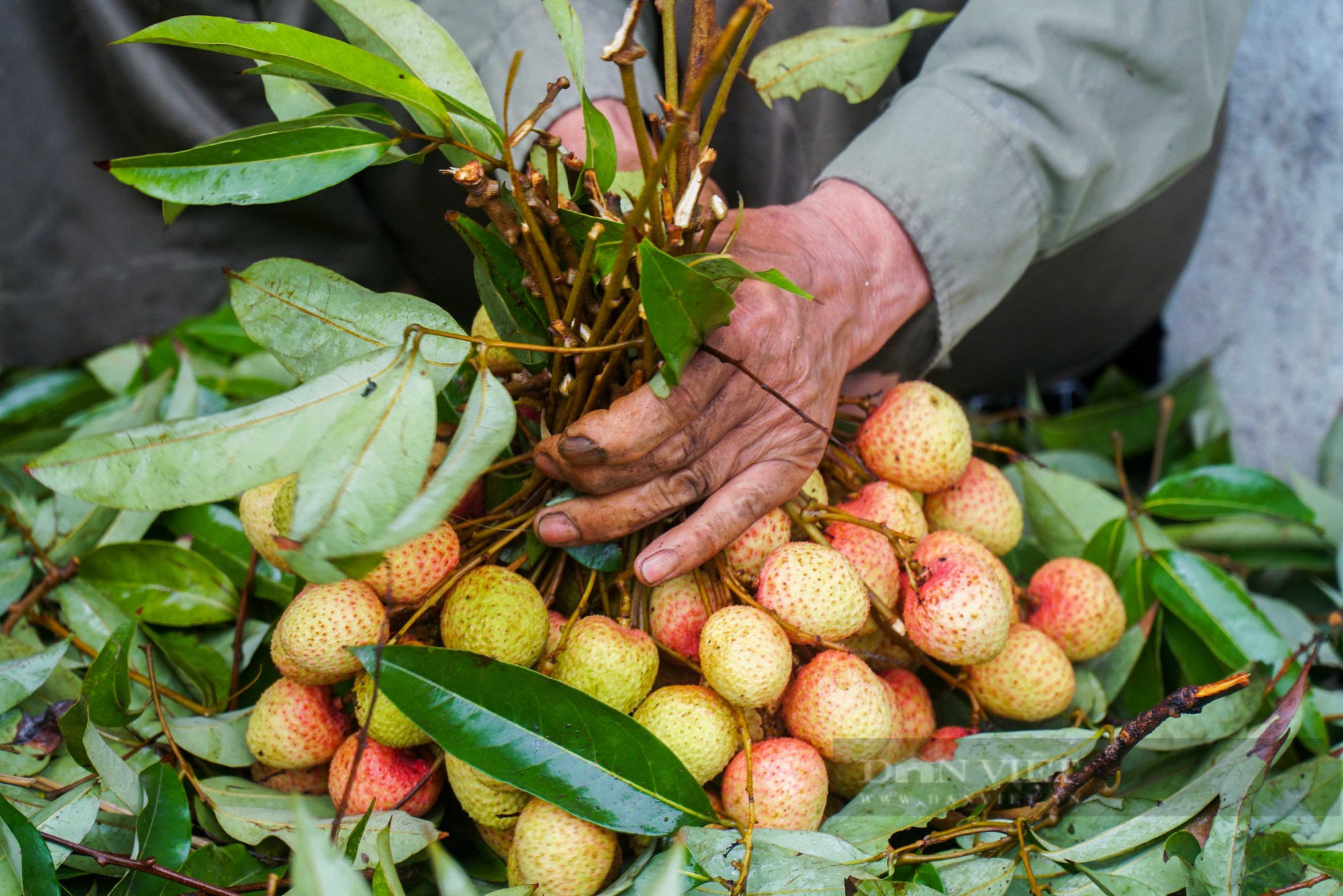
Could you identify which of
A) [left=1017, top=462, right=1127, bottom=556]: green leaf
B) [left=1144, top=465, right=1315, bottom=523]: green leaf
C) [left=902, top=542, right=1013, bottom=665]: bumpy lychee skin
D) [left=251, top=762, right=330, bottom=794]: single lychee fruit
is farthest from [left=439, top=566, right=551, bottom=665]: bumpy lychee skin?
[left=1144, top=465, right=1315, bottom=523]: green leaf

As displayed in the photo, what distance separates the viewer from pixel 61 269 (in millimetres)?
1484

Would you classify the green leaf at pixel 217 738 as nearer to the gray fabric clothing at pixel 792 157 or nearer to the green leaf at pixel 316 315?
the green leaf at pixel 316 315

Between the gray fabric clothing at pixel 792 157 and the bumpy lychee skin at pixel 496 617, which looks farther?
the gray fabric clothing at pixel 792 157

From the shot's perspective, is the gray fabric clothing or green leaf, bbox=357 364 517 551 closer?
green leaf, bbox=357 364 517 551

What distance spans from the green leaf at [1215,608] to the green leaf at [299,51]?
89 centimetres

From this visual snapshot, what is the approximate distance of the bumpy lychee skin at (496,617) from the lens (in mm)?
698

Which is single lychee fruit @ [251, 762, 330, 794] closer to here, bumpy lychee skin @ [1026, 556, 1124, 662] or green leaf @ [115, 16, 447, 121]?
green leaf @ [115, 16, 447, 121]

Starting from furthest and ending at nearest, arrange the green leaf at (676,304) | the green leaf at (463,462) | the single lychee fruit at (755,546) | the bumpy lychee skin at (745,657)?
the single lychee fruit at (755,546) → the bumpy lychee skin at (745,657) → the green leaf at (676,304) → the green leaf at (463,462)

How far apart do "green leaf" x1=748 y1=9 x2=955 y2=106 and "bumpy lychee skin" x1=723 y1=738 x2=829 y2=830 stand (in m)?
0.57

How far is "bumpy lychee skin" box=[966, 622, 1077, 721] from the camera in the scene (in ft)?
2.68

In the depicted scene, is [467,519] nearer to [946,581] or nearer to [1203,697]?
[946,581]

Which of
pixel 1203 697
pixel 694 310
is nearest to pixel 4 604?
pixel 694 310

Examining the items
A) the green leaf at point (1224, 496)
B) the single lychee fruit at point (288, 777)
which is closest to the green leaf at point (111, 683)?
the single lychee fruit at point (288, 777)

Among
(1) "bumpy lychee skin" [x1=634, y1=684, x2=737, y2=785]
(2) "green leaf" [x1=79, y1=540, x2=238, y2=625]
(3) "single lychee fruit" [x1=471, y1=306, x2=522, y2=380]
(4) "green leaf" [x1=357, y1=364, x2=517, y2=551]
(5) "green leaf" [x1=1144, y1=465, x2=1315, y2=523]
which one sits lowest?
(5) "green leaf" [x1=1144, y1=465, x2=1315, y2=523]
